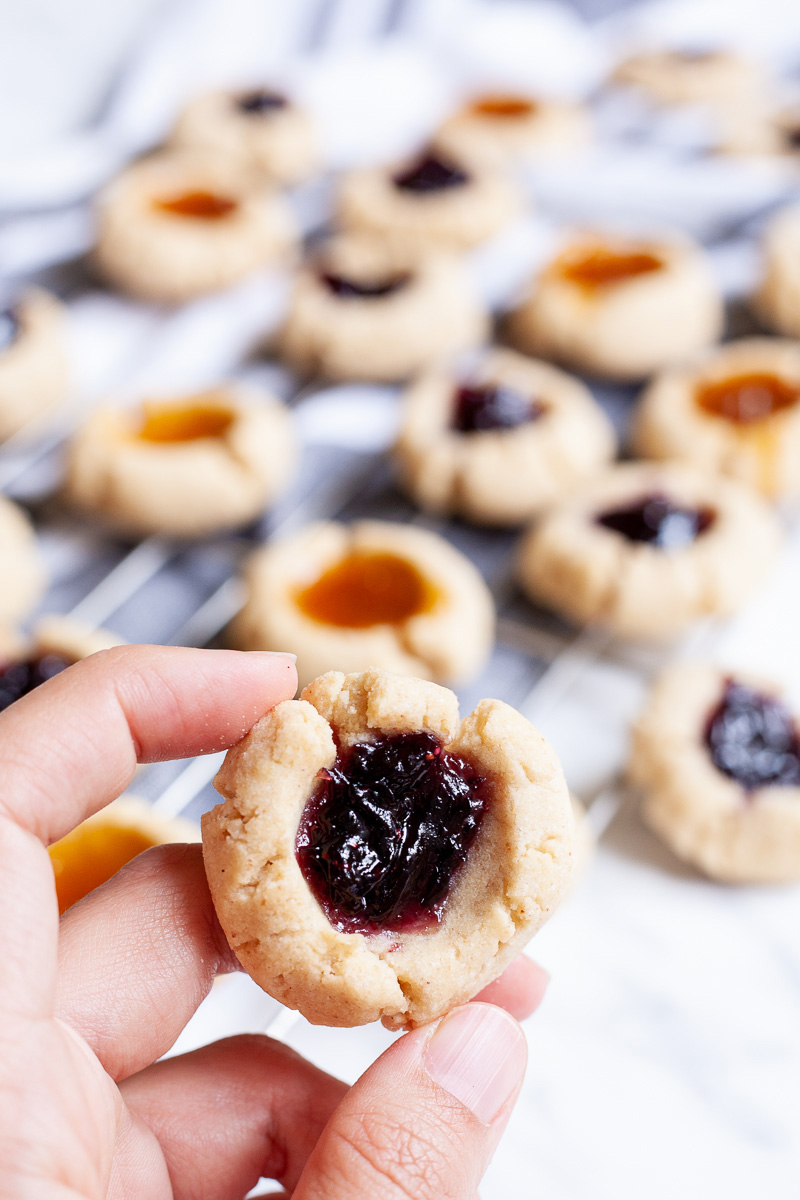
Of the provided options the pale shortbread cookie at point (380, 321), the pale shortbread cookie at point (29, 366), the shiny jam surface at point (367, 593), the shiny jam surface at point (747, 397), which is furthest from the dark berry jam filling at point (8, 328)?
the shiny jam surface at point (747, 397)

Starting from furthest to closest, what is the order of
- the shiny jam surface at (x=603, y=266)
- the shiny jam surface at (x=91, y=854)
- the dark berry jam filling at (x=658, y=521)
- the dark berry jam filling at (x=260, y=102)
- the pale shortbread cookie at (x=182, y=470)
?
the dark berry jam filling at (x=260, y=102), the shiny jam surface at (x=603, y=266), the pale shortbread cookie at (x=182, y=470), the dark berry jam filling at (x=658, y=521), the shiny jam surface at (x=91, y=854)

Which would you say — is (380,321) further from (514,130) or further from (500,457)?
(514,130)

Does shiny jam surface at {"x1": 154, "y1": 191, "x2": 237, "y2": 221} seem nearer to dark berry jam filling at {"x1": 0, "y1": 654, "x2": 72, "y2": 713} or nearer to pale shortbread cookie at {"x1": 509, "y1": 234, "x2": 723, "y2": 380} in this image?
pale shortbread cookie at {"x1": 509, "y1": 234, "x2": 723, "y2": 380}

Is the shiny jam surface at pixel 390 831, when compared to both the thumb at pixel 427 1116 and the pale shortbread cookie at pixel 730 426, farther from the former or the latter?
the pale shortbread cookie at pixel 730 426

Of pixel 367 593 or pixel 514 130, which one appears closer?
pixel 367 593

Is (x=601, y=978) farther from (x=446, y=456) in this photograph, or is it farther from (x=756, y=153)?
(x=756, y=153)

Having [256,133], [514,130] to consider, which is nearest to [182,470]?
[256,133]
